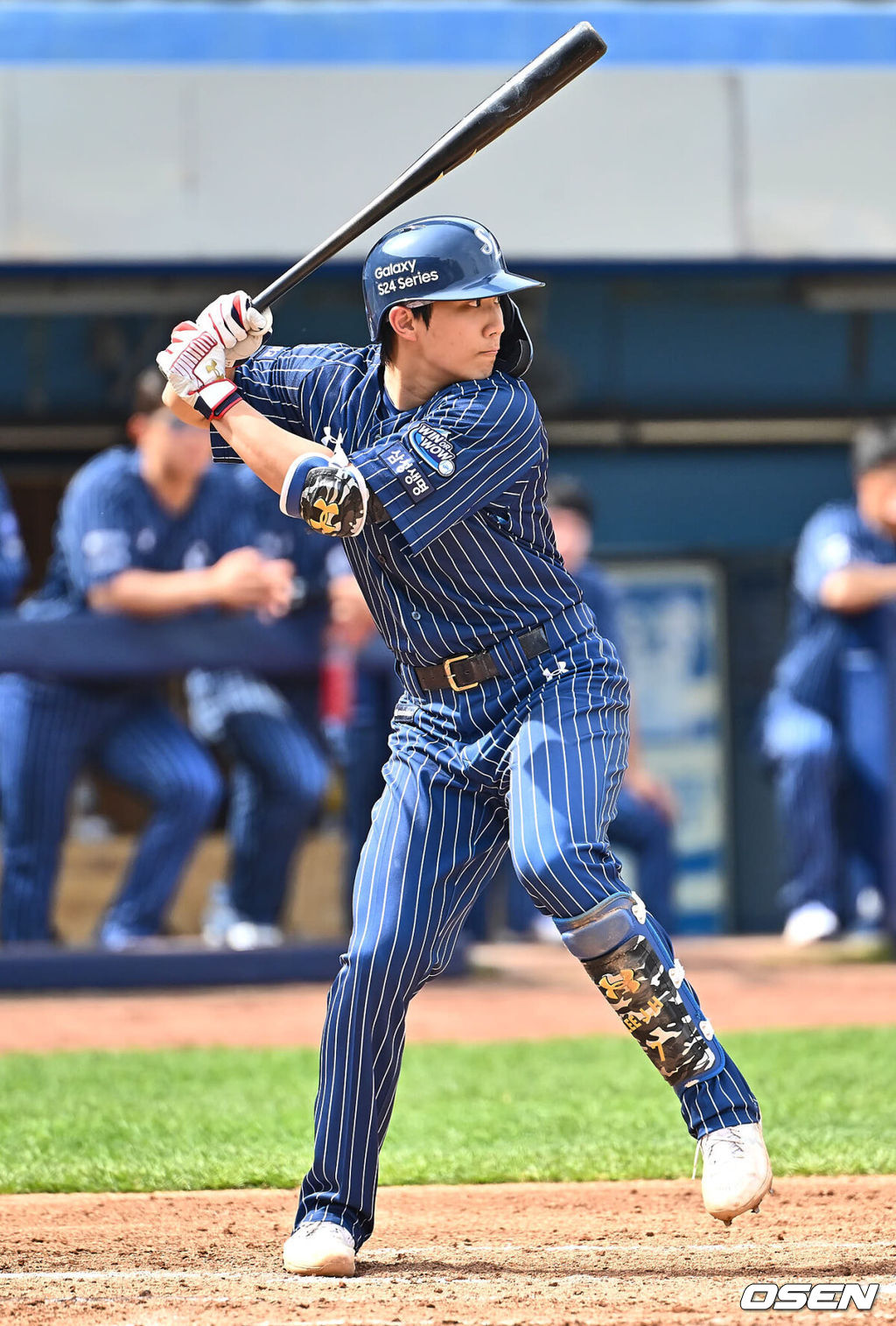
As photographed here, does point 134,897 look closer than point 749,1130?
No

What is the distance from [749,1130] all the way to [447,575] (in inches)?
38.1

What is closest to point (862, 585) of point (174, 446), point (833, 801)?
point (833, 801)

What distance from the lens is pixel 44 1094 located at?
15.9 feet

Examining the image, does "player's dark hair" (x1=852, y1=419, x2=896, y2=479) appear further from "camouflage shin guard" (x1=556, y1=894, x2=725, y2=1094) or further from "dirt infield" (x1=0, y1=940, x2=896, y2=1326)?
"camouflage shin guard" (x1=556, y1=894, x2=725, y2=1094)

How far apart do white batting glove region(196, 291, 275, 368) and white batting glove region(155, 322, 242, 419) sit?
0.02 metres

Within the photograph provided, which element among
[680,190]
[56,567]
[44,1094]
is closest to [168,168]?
[680,190]

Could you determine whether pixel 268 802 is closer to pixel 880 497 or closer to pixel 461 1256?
pixel 880 497

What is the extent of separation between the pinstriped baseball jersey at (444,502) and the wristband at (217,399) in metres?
0.16

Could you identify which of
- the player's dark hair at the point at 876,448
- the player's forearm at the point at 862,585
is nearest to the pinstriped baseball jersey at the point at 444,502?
the player's forearm at the point at 862,585

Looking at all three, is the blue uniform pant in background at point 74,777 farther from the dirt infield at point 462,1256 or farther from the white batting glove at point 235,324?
the white batting glove at point 235,324

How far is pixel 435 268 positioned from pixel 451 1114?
7.56ft

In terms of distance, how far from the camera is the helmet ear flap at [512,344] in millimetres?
3232

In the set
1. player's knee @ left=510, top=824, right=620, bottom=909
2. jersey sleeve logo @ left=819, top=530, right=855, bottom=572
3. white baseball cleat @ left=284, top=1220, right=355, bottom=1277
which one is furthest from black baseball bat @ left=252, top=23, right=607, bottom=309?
jersey sleeve logo @ left=819, top=530, right=855, bottom=572

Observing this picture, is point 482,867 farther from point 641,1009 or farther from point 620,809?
point 620,809
